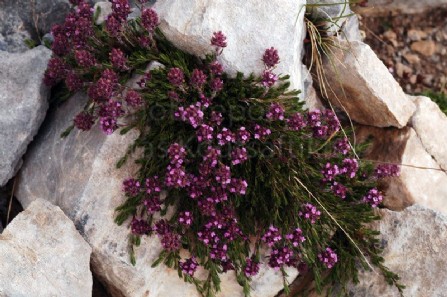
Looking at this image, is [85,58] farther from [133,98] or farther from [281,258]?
[281,258]

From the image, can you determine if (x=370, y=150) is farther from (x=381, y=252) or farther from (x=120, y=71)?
(x=120, y=71)

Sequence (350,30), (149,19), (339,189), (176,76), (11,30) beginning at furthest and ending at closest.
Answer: (350,30) < (11,30) < (339,189) < (149,19) < (176,76)

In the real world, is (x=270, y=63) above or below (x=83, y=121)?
above

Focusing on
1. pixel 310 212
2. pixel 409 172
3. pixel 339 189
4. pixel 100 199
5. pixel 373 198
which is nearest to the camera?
pixel 310 212

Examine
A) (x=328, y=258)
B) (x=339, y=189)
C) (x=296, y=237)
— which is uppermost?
(x=339, y=189)

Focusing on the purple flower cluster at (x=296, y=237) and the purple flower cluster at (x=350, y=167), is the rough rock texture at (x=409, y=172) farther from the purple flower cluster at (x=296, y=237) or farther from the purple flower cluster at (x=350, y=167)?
the purple flower cluster at (x=296, y=237)

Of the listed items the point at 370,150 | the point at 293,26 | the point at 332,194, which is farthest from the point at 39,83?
the point at 370,150

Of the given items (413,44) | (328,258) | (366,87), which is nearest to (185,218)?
(328,258)

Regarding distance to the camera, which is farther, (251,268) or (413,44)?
(413,44)
